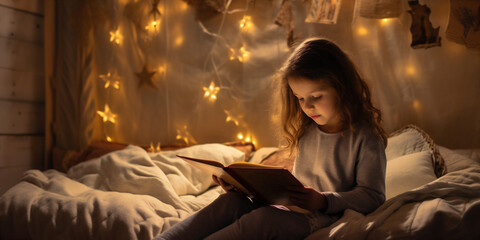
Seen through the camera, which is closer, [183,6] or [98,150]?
[98,150]

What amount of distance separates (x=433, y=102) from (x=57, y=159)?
2.37m

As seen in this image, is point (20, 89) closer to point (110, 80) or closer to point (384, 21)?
point (110, 80)

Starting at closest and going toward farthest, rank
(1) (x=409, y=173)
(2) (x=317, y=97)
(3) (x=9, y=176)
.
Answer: (2) (x=317, y=97), (1) (x=409, y=173), (3) (x=9, y=176)

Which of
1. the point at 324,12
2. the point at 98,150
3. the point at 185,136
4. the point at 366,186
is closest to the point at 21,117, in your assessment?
the point at 98,150

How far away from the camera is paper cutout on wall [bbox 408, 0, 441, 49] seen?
1.68 meters

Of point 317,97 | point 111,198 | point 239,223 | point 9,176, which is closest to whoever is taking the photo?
point 239,223

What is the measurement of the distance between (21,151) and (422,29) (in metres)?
2.51

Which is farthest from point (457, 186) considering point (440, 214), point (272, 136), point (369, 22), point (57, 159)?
point (57, 159)

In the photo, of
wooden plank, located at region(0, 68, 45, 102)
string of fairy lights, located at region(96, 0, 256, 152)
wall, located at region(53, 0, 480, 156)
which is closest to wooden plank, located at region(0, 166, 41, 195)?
wall, located at region(53, 0, 480, 156)

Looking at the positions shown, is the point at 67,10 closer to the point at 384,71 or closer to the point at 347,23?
the point at 347,23

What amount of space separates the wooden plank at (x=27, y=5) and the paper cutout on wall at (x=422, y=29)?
7.79 feet

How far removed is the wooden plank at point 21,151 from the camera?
2.57 meters

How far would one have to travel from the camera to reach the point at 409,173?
1.30m

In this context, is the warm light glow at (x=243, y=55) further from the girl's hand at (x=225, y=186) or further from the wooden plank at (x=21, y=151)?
the wooden plank at (x=21, y=151)
